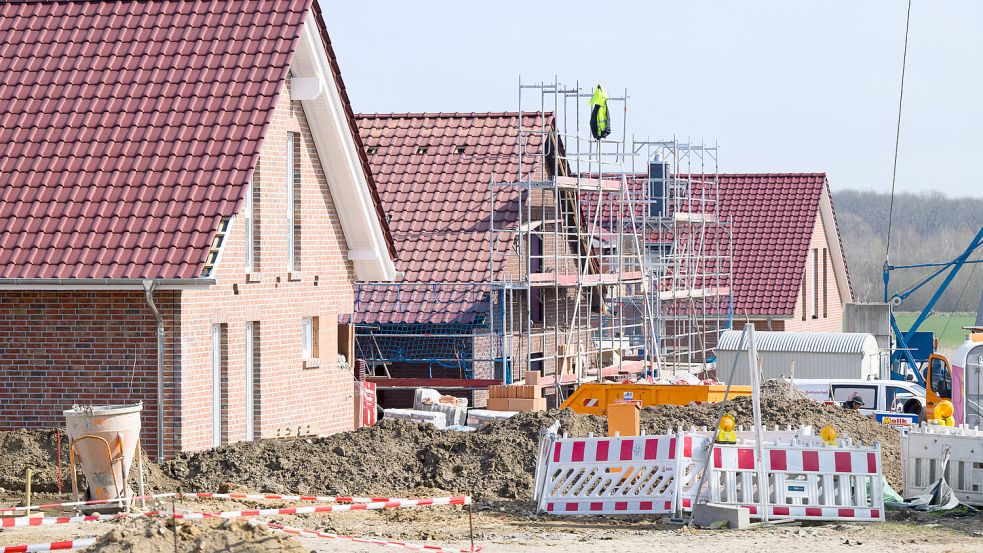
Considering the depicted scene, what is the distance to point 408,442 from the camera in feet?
65.8

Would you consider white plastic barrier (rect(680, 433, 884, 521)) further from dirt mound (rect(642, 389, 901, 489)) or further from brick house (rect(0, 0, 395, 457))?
brick house (rect(0, 0, 395, 457))

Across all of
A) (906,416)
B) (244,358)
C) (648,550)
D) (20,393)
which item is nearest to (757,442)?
(648,550)

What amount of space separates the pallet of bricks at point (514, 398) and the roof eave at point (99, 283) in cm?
1136

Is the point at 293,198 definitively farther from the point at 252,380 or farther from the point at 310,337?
the point at 252,380

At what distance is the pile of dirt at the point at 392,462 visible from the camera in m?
18.0

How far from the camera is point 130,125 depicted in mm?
19656

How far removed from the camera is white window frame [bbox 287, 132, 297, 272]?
70.3 ft

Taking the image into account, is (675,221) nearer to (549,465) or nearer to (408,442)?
(408,442)

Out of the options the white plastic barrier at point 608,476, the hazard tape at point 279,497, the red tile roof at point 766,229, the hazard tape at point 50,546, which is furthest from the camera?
the red tile roof at point 766,229

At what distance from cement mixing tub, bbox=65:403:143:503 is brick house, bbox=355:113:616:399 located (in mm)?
14627

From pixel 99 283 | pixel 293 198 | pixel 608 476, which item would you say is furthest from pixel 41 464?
pixel 608 476

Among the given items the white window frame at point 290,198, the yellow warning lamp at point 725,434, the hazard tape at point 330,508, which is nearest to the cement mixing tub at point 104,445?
the hazard tape at point 330,508

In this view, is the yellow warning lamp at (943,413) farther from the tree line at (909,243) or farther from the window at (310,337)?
the tree line at (909,243)

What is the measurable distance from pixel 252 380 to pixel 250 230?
6.52ft
